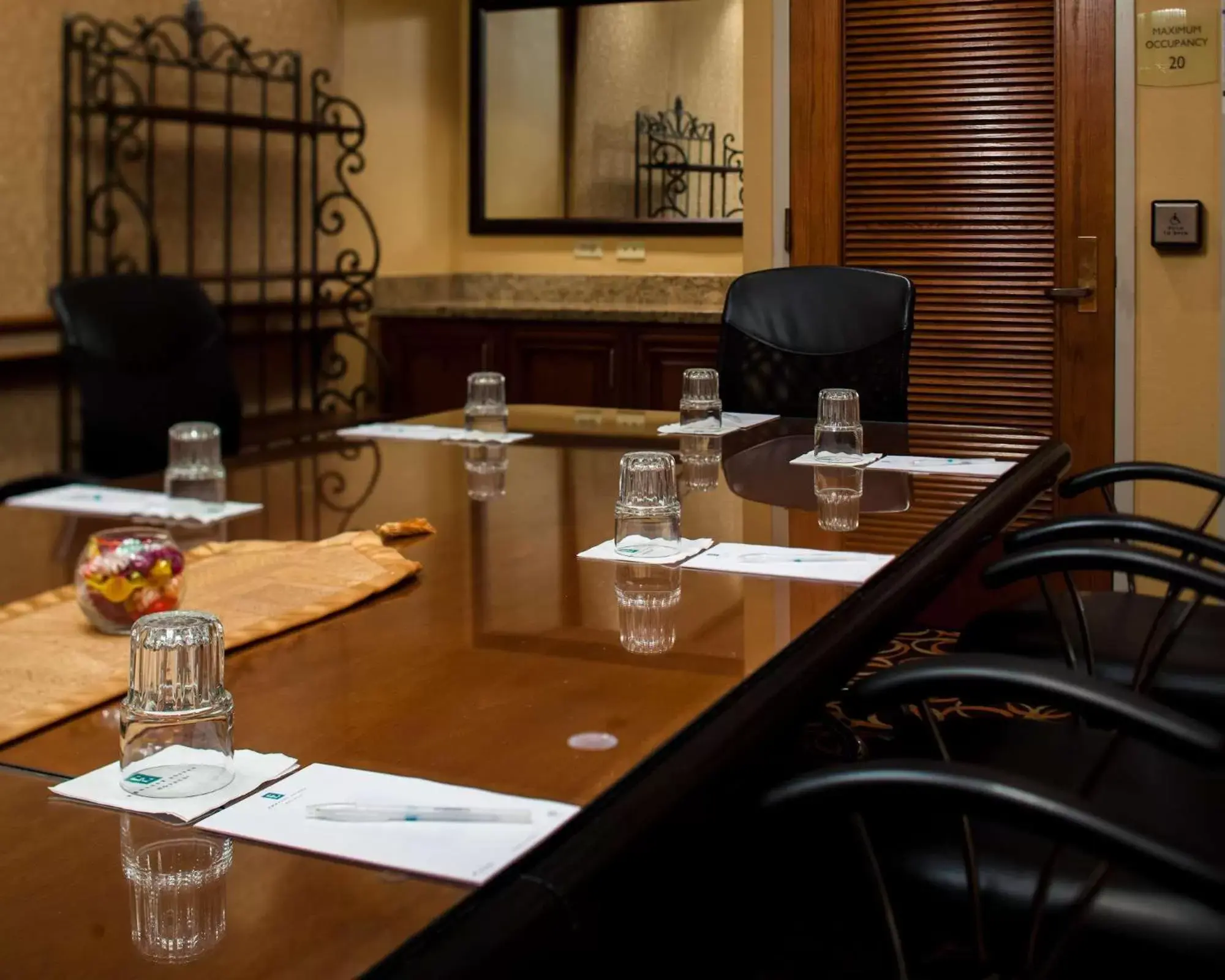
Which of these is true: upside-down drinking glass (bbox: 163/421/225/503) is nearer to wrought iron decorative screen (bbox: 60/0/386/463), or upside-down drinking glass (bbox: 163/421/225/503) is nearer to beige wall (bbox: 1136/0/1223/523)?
wrought iron decorative screen (bbox: 60/0/386/463)

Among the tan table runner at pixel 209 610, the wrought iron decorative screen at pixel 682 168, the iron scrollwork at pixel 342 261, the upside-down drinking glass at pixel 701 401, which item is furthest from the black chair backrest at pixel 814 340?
the iron scrollwork at pixel 342 261

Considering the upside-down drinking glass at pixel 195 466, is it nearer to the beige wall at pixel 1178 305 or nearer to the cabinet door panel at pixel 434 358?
the beige wall at pixel 1178 305

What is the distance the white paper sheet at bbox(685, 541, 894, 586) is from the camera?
1.58 m

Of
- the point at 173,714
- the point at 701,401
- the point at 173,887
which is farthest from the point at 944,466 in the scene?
the point at 173,887

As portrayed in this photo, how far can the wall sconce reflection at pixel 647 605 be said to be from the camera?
1.34 m

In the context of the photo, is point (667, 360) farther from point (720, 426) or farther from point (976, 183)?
point (720, 426)

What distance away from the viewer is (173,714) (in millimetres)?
A: 993

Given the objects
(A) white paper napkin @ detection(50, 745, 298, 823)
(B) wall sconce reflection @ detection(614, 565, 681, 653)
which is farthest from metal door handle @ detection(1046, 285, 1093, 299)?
(A) white paper napkin @ detection(50, 745, 298, 823)

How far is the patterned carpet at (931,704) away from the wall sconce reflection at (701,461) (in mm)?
488

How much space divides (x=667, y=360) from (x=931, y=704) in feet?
8.19

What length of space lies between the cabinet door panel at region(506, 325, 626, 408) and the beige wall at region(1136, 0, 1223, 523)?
179 centimetres

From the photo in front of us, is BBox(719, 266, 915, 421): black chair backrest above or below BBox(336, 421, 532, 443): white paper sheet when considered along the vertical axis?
above

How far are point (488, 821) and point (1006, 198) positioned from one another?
3.55 m

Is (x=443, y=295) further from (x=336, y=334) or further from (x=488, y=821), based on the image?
(x=488, y=821)
